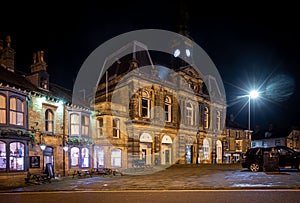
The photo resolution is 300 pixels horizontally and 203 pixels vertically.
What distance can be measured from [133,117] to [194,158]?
45.3 ft

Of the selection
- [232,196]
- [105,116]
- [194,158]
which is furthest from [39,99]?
[194,158]

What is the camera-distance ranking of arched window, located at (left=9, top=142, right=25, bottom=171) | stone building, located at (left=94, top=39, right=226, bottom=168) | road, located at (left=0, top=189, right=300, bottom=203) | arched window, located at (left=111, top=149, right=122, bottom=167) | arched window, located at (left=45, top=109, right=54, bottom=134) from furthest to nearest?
stone building, located at (left=94, top=39, right=226, bottom=168)
arched window, located at (left=111, top=149, right=122, bottom=167)
arched window, located at (left=45, top=109, right=54, bottom=134)
arched window, located at (left=9, top=142, right=25, bottom=171)
road, located at (left=0, top=189, right=300, bottom=203)

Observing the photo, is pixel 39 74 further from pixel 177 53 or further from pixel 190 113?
pixel 177 53

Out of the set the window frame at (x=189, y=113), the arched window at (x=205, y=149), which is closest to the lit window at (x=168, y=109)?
the window frame at (x=189, y=113)

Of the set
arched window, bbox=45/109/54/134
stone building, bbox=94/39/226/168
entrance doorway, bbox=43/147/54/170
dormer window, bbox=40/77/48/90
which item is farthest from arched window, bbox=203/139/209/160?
dormer window, bbox=40/77/48/90

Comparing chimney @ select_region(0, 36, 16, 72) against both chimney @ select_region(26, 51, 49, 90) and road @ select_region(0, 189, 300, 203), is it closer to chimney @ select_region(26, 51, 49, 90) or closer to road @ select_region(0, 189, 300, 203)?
chimney @ select_region(26, 51, 49, 90)

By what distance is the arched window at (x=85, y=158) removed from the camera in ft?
89.3

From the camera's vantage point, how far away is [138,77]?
33500mm

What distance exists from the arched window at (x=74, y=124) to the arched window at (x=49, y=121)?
2.21 m

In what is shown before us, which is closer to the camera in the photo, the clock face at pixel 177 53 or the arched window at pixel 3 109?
the arched window at pixel 3 109

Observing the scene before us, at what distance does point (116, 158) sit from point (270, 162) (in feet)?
51.4

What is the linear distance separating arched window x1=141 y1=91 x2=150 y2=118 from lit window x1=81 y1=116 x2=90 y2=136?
8420 mm

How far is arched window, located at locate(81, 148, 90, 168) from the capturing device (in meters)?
27.2

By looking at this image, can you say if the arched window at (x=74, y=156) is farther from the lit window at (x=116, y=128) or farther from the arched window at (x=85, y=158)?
the lit window at (x=116, y=128)
